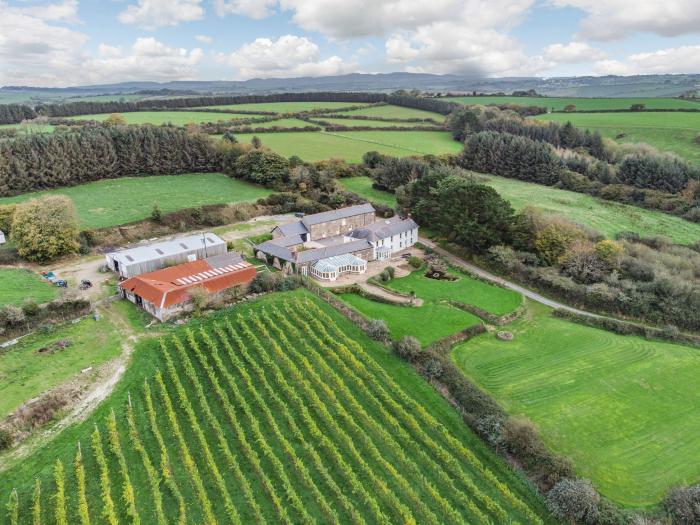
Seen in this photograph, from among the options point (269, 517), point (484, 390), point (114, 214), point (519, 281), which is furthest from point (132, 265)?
point (519, 281)

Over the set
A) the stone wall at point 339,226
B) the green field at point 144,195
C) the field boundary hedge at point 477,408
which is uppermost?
the green field at point 144,195

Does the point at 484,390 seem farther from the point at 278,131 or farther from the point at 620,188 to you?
the point at 278,131

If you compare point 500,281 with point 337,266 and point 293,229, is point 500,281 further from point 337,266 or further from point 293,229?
point 293,229

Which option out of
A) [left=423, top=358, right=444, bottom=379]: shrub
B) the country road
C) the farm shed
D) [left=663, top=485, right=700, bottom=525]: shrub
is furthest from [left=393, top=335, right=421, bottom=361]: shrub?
the farm shed

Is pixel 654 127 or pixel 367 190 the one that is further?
pixel 654 127

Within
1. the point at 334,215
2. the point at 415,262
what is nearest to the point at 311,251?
the point at 415,262

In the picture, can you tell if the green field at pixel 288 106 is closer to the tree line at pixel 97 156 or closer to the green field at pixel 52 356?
the tree line at pixel 97 156

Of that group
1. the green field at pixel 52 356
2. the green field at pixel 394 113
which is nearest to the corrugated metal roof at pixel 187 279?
the green field at pixel 52 356
